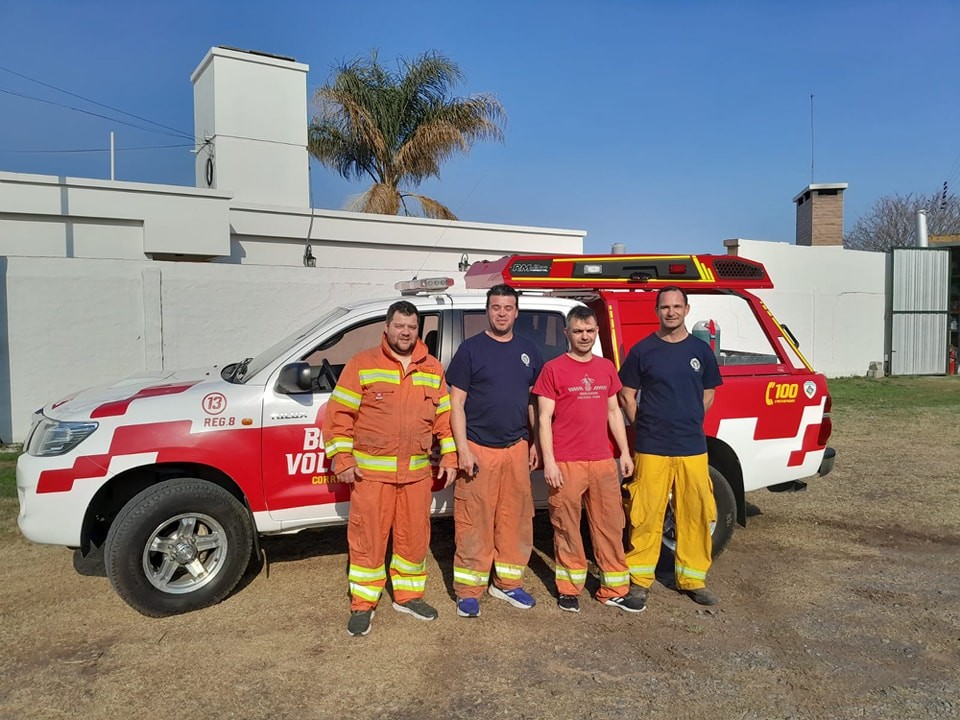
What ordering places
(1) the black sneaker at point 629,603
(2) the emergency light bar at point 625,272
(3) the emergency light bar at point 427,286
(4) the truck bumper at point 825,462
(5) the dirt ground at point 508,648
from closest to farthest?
(5) the dirt ground at point 508,648 → (1) the black sneaker at point 629,603 → (3) the emergency light bar at point 427,286 → (2) the emergency light bar at point 625,272 → (4) the truck bumper at point 825,462

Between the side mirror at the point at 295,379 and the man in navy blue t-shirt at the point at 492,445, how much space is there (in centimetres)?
82

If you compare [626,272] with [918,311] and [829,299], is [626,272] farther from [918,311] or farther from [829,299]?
[918,311]

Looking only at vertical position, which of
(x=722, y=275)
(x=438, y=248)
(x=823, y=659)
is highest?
(x=438, y=248)

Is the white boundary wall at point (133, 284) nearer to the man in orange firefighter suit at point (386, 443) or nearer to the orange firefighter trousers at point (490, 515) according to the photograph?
the man in orange firefighter suit at point (386, 443)

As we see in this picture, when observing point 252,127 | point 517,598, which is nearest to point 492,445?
point 517,598

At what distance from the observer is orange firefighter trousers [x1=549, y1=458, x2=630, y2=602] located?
169 inches

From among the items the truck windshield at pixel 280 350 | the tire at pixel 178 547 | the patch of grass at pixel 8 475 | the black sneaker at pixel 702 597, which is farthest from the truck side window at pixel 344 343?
the patch of grass at pixel 8 475

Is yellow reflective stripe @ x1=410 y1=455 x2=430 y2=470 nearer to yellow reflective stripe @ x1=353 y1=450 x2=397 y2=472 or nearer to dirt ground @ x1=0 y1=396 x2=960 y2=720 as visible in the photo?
yellow reflective stripe @ x1=353 y1=450 x2=397 y2=472

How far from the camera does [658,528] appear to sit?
444 cm

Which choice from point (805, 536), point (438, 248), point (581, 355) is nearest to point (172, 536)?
point (581, 355)

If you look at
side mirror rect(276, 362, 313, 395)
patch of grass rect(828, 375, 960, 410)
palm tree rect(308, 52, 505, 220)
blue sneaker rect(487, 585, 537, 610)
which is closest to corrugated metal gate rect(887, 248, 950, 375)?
patch of grass rect(828, 375, 960, 410)

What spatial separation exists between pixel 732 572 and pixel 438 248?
937 centimetres

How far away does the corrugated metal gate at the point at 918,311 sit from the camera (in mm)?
18469

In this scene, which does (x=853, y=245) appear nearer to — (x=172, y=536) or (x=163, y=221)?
(x=163, y=221)
